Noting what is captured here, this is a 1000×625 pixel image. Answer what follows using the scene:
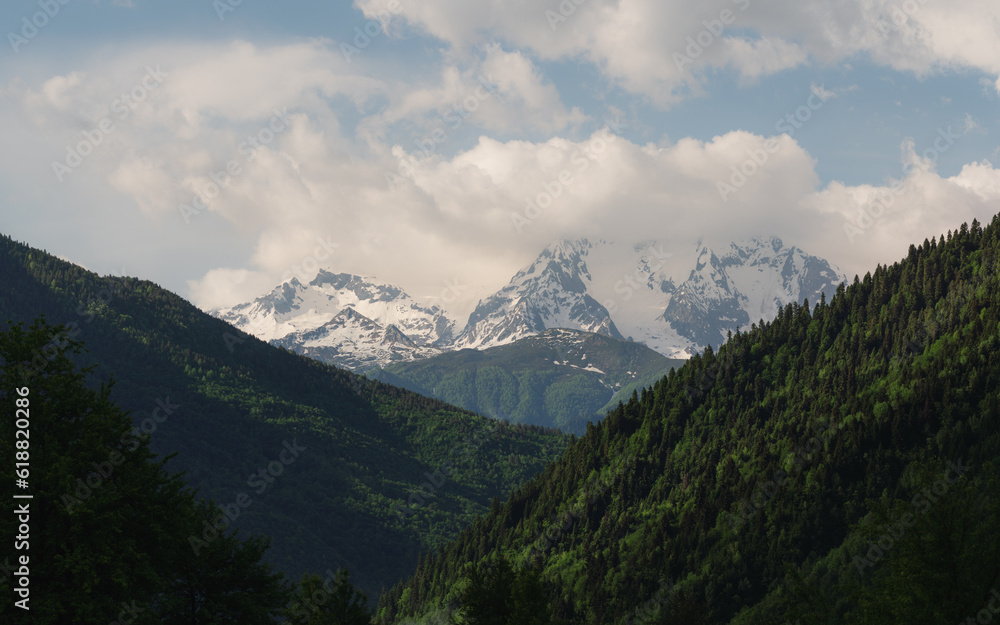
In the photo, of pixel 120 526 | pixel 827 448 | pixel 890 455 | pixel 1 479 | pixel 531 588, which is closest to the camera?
pixel 1 479

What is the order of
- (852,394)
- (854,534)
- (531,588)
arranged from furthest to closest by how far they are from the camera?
(852,394)
(854,534)
(531,588)

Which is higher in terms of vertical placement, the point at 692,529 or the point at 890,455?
the point at 890,455

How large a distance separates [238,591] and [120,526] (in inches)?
445

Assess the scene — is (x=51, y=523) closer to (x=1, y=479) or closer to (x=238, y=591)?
(x=1, y=479)

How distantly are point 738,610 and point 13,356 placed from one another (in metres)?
144

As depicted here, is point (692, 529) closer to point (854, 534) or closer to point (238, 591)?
point (854, 534)

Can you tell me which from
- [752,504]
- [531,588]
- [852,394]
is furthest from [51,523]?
[852,394]

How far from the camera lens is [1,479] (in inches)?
1684

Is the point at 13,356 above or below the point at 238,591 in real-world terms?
above

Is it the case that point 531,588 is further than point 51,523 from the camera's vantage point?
Yes

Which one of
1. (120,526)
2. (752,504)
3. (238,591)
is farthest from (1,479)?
(752,504)

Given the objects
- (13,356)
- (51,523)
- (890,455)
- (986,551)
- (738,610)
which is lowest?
(738,610)

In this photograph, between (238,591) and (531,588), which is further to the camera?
(531,588)

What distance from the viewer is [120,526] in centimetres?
4656
